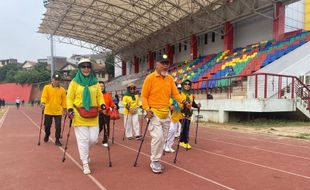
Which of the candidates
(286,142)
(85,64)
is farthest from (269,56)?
(85,64)

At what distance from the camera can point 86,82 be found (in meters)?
5.90

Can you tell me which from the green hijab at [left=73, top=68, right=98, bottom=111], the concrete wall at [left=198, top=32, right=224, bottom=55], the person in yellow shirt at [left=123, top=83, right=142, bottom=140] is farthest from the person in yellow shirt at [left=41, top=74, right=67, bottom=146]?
the concrete wall at [left=198, top=32, right=224, bottom=55]

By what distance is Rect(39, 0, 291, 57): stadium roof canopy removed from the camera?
25812 mm

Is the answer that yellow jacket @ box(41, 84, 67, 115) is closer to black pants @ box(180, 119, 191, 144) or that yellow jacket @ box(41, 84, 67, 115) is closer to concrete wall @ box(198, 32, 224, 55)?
black pants @ box(180, 119, 191, 144)

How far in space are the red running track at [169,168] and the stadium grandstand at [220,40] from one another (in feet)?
20.8

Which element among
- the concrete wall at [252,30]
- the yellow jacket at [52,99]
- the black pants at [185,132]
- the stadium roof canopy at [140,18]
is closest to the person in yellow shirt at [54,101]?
the yellow jacket at [52,99]

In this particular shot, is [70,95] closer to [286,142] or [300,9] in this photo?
[286,142]

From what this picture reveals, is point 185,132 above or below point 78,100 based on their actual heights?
below

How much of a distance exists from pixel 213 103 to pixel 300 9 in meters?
14.1

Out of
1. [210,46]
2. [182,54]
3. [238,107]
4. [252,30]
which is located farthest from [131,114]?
[182,54]

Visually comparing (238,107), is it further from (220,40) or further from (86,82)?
(220,40)

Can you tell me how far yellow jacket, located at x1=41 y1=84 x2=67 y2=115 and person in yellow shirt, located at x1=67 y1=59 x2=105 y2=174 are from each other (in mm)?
3432

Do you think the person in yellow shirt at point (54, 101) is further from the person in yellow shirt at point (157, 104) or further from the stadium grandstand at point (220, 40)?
the stadium grandstand at point (220, 40)

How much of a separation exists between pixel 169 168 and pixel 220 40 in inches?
981
